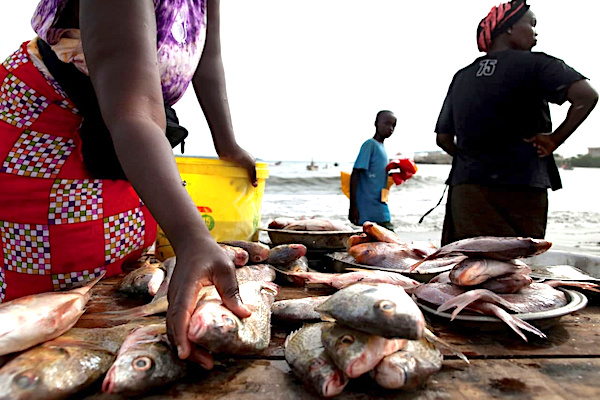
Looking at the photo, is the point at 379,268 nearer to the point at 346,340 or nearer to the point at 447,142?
the point at 346,340

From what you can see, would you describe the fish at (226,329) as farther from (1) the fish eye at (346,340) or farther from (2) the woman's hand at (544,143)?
(2) the woman's hand at (544,143)

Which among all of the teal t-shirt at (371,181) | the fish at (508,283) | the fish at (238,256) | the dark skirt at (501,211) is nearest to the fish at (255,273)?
the fish at (238,256)

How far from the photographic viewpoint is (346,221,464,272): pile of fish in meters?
2.55

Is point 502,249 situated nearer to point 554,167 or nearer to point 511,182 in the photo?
point 511,182

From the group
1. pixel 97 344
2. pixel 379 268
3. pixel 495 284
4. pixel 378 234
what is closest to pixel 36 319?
pixel 97 344

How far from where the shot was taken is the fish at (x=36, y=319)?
1.32m

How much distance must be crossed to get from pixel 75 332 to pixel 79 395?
396 mm

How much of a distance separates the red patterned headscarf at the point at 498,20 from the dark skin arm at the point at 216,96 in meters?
2.50

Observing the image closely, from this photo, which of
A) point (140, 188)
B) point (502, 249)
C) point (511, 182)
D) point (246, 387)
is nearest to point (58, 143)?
point (140, 188)

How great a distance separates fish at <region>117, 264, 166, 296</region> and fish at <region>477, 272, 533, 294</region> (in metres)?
1.55

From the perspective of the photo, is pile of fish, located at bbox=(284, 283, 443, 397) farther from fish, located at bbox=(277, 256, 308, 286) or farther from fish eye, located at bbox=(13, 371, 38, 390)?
fish, located at bbox=(277, 256, 308, 286)

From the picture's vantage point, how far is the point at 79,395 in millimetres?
1233

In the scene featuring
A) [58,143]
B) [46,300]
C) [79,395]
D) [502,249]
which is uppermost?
[58,143]

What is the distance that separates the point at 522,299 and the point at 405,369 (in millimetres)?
864
